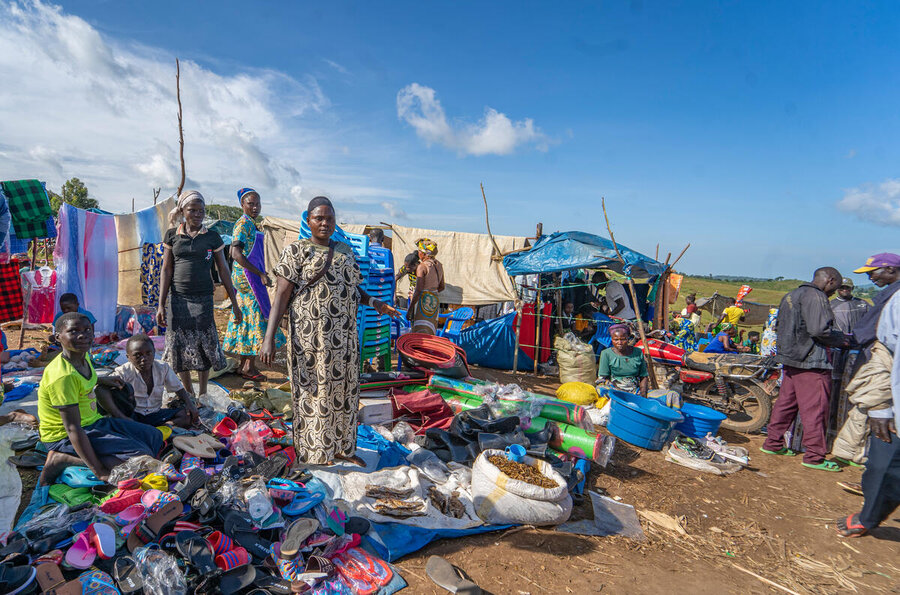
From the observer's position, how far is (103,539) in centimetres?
217

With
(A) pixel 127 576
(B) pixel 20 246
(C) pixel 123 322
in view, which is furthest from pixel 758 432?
(B) pixel 20 246

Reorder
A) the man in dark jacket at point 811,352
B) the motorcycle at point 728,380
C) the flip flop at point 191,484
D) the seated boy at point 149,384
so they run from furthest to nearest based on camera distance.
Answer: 1. the motorcycle at point 728,380
2. the man in dark jacket at point 811,352
3. the seated boy at point 149,384
4. the flip flop at point 191,484

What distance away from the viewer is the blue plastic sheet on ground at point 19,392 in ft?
14.6

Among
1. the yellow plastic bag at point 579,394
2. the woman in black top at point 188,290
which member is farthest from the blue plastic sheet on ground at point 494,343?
the woman in black top at point 188,290

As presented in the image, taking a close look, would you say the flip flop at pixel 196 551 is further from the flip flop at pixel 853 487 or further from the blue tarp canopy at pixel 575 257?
the blue tarp canopy at pixel 575 257

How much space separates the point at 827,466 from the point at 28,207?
9.76 meters

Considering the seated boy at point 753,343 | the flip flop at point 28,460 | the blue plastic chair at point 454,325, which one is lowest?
the flip flop at point 28,460

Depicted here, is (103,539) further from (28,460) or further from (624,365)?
(624,365)

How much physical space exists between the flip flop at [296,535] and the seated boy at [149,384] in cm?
156

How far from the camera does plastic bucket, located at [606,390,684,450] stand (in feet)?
15.1

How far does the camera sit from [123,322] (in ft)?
23.9

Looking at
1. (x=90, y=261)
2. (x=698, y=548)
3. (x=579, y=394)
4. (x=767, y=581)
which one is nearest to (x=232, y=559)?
(x=698, y=548)

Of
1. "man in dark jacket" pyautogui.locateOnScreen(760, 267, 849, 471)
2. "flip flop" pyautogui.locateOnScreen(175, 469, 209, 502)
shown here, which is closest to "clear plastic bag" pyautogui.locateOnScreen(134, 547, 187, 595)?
"flip flop" pyautogui.locateOnScreen(175, 469, 209, 502)

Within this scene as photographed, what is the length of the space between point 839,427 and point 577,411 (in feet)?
9.89
